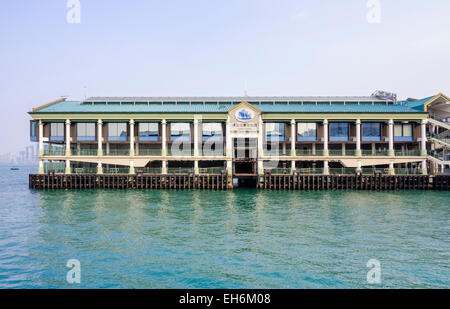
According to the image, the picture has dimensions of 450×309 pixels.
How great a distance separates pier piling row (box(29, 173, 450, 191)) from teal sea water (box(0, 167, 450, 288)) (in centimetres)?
1673

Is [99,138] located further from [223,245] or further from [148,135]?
A: [223,245]

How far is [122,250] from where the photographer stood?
19.3 metres

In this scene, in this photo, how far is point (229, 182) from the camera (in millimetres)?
52938

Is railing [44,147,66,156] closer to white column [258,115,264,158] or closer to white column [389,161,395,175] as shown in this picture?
white column [258,115,264,158]

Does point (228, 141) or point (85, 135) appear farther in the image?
point (85, 135)

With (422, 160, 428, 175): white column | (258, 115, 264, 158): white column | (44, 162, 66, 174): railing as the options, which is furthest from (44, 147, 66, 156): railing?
(422, 160, 428, 175): white column

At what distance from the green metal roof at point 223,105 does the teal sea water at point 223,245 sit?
2588 cm

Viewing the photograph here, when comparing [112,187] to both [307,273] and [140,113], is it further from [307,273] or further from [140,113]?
[307,273]

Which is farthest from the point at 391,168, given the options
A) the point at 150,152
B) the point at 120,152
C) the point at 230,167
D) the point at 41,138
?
the point at 41,138

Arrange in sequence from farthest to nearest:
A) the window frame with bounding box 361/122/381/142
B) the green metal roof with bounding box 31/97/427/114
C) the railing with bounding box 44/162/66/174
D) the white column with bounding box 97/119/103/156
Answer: the window frame with bounding box 361/122/381/142 < the green metal roof with bounding box 31/97/427/114 < the white column with bounding box 97/119/103/156 < the railing with bounding box 44/162/66/174

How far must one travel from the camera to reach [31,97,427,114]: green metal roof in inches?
2249

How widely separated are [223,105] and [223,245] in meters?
43.0

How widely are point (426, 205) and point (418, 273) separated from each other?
24.4m
